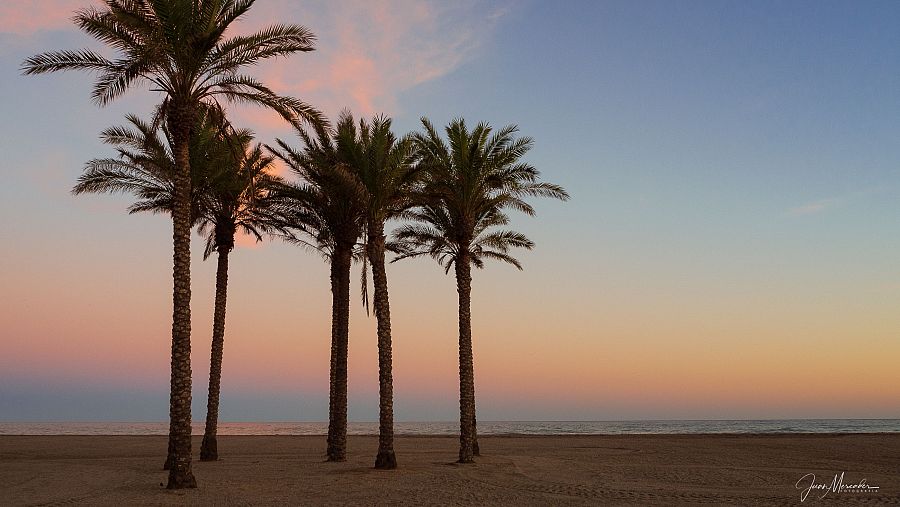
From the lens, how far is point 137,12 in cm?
1789

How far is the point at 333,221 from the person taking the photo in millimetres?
28641

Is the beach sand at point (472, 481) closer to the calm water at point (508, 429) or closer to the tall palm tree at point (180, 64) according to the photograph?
the tall palm tree at point (180, 64)

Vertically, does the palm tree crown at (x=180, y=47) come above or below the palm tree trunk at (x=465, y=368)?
above

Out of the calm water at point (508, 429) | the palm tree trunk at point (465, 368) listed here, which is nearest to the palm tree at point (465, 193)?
the palm tree trunk at point (465, 368)

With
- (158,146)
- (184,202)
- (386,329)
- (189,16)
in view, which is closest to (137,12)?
(189,16)

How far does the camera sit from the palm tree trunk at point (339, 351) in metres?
27.6

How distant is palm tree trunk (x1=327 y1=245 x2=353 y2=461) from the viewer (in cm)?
2764

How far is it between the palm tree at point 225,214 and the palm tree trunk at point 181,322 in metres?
7.14

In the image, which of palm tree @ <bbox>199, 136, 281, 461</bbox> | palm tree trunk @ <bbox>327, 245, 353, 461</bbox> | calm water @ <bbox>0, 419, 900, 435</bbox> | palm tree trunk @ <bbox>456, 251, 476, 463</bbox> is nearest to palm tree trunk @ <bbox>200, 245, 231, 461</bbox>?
palm tree @ <bbox>199, 136, 281, 461</bbox>

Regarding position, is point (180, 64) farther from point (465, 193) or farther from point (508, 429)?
point (508, 429)

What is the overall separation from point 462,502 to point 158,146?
16981 mm

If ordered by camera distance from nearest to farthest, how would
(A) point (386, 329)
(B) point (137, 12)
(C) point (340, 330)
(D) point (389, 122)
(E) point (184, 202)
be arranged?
1. (B) point (137, 12)
2. (E) point (184, 202)
3. (A) point (386, 329)
4. (D) point (389, 122)
5. (C) point (340, 330)

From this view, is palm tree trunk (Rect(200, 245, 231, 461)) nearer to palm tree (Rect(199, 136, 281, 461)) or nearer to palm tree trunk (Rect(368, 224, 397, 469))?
palm tree (Rect(199, 136, 281, 461))

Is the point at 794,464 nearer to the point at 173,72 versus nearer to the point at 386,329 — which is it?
the point at 386,329
